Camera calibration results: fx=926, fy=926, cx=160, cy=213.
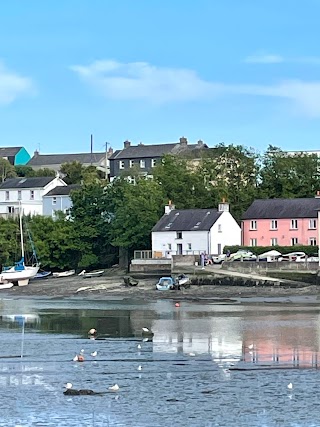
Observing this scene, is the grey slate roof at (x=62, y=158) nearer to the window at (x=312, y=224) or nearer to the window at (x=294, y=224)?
the window at (x=294, y=224)

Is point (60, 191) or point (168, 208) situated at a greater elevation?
point (60, 191)

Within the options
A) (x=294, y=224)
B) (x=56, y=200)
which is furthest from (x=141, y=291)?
(x=56, y=200)

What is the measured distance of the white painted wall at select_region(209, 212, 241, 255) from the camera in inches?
3474

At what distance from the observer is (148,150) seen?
135 m

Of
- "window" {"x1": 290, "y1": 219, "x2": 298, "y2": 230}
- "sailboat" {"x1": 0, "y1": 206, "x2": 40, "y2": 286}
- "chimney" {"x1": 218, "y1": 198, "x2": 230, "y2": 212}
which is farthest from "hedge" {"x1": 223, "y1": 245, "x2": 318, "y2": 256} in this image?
"sailboat" {"x1": 0, "y1": 206, "x2": 40, "y2": 286}

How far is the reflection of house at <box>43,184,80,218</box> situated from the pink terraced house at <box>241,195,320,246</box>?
2891cm

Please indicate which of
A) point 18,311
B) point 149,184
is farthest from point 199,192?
point 18,311

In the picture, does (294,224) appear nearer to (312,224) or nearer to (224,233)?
(312,224)

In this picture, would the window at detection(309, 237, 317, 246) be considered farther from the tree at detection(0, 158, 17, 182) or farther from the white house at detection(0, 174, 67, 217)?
the tree at detection(0, 158, 17, 182)

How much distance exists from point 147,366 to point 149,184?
221 feet

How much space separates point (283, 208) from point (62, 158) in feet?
228

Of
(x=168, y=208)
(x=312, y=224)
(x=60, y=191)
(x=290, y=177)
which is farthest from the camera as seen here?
(x=60, y=191)

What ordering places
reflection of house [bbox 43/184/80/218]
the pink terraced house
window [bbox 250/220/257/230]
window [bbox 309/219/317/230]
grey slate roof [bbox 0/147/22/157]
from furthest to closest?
grey slate roof [bbox 0/147/22/157], reflection of house [bbox 43/184/80/218], window [bbox 250/220/257/230], the pink terraced house, window [bbox 309/219/317/230]

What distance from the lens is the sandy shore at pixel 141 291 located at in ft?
224
